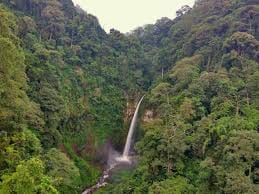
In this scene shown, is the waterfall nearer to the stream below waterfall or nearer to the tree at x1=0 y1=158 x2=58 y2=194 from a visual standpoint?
the stream below waterfall

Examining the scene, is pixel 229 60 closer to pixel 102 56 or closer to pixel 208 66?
pixel 208 66

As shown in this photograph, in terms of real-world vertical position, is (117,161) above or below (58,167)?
above

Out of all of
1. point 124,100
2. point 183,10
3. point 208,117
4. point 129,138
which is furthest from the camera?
point 183,10

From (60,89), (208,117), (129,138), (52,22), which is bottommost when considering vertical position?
(129,138)

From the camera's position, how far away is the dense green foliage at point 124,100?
2164 centimetres

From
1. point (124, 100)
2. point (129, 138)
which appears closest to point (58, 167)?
point (129, 138)

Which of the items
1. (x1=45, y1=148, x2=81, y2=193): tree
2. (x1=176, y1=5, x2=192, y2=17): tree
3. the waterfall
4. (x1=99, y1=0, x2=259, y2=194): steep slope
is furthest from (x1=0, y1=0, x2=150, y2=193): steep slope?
(x1=176, y1=5, x2=192, y2=17): tree

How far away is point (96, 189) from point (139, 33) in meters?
43.4

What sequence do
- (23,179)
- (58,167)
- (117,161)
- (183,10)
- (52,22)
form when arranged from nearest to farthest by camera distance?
(23,179) → (58,167) → (117,161) → (52,22) → (183,10)

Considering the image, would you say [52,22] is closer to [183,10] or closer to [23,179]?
[183,10]

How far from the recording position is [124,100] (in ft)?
143

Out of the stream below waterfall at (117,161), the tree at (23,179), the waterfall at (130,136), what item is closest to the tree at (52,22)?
the waterfall at (130,136)

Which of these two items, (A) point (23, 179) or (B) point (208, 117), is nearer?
(A) point (23, 179)

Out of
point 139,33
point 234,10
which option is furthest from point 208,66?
point 139,33
